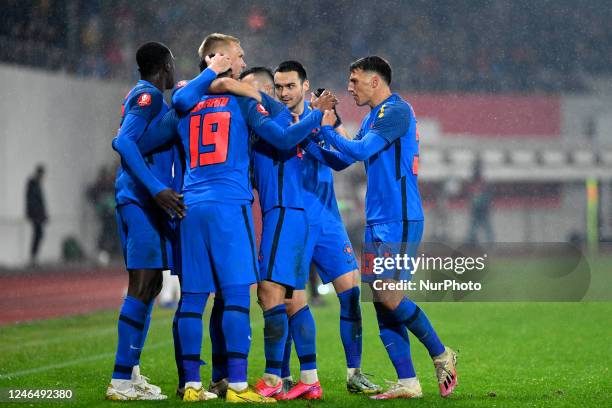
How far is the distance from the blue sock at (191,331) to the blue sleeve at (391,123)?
144 centimetres

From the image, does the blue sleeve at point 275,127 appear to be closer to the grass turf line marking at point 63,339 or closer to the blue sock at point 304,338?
the blue sock at point 304,338

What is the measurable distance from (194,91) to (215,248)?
91 cm

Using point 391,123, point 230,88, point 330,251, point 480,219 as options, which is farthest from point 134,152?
point 480,219

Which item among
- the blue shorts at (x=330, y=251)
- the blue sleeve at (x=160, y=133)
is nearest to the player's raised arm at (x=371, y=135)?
the blue shorts at (x=330, y=251)

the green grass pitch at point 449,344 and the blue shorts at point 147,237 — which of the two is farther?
the green grass pitch at point 449,344

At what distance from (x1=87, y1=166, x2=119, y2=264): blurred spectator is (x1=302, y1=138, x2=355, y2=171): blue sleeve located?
46.9ft

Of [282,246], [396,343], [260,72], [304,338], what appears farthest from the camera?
[260,72]

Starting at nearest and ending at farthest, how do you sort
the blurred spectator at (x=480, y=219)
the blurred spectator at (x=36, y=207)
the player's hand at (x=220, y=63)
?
the player's hand at (x=220, y=63) < the blurred spectator at (x=36, y=207) < the blurred spectator at (x=480, y=219)

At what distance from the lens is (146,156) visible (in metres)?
5.88

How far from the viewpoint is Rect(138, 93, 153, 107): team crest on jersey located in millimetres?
5746

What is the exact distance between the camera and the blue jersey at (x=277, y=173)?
5824 millimetres

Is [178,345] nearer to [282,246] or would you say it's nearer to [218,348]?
[218,348]

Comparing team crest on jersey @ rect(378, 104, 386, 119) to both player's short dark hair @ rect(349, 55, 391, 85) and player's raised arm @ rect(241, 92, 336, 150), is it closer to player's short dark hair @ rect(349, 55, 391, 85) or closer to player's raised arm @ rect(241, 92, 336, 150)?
player's short dark hair @ rect(349, 55, 391, 85)

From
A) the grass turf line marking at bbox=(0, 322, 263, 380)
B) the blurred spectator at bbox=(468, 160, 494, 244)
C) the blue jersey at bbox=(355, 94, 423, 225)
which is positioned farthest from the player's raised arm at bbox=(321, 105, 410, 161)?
the blurred spectator at bbox=(468, 160, 494, 244)
